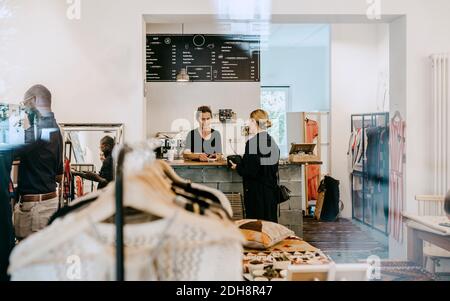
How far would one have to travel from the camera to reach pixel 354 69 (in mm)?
6121

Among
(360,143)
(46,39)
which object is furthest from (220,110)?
(46,39)

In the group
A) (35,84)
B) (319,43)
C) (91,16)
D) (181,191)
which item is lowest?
(181,191)

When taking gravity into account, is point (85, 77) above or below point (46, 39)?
below

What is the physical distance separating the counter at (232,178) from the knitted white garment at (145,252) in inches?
108

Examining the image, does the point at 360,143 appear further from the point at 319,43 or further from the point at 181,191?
the point at 181,191

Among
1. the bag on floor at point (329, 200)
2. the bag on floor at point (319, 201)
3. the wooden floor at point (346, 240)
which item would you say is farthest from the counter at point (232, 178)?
the bag on floor at point (319, 201)

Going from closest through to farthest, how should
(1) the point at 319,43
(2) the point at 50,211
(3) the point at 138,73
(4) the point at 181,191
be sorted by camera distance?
(4) the point at 181,191 → (2) the point at 50,211 → (3) the point at 138,73 → (1) the point at 319,43

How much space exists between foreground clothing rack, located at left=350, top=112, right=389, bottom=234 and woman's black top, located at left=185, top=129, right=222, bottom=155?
1801 millimetres

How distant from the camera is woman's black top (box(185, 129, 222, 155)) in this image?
4.31 metres

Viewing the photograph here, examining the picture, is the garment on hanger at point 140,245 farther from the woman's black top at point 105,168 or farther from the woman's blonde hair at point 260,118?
the woman's blonde hair at point 260,118

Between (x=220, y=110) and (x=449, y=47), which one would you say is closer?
(x=449, y=47)

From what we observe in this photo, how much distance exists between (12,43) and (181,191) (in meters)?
2.07

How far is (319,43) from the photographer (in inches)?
326

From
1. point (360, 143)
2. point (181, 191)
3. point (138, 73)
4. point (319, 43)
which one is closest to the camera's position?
point (181, 191)
